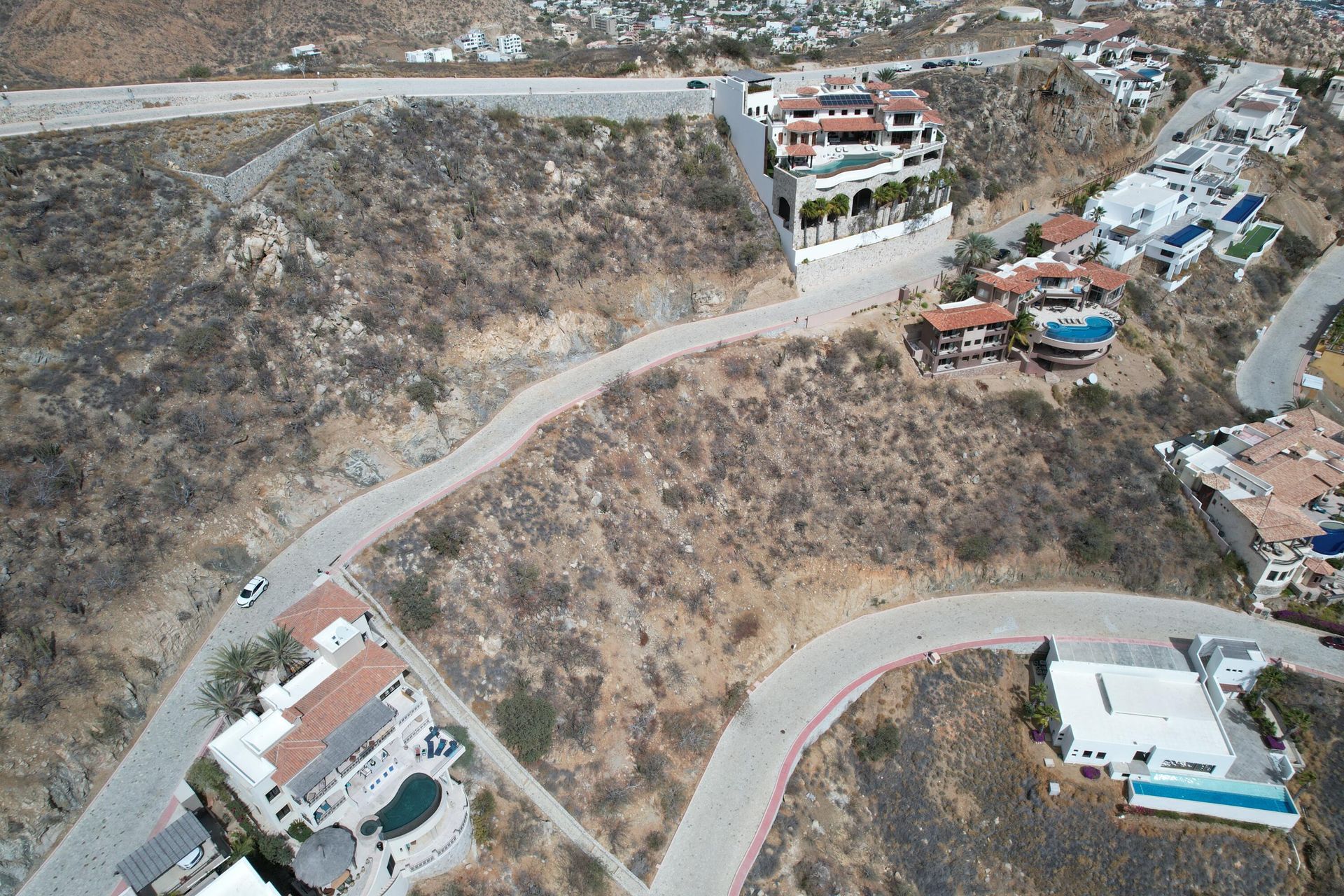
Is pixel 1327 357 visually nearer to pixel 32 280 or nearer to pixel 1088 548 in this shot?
pixel 1088 548

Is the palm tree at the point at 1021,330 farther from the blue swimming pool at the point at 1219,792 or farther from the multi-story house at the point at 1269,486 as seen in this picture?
the blue swimming pool at the point at 1219,792

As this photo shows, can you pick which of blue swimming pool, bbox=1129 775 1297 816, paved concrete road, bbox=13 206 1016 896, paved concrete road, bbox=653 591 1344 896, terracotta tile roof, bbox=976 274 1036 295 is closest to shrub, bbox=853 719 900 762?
paved concrete road, bbox=653 591 1344 896

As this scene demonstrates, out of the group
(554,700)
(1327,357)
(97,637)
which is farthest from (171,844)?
(1327,357)

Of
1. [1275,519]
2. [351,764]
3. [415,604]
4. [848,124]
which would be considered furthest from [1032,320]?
[351,764]

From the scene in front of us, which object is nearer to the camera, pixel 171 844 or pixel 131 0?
pixel 171 844

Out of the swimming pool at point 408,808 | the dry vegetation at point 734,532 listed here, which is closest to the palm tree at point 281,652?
the dry vegetation at point 734,532

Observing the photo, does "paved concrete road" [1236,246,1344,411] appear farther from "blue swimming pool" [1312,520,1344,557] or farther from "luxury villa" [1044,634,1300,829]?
"luxury villa" [1044,634,1300,829]
